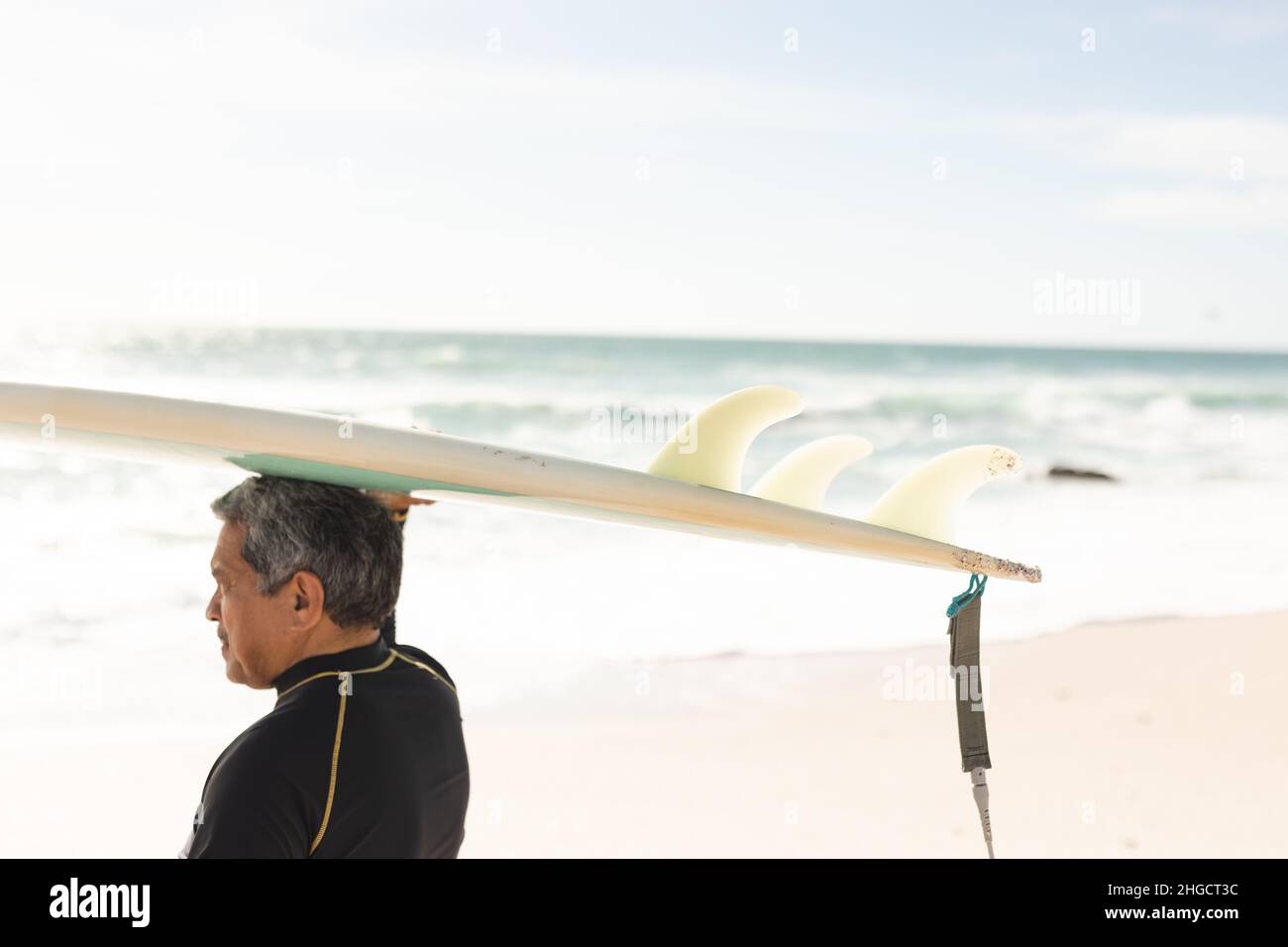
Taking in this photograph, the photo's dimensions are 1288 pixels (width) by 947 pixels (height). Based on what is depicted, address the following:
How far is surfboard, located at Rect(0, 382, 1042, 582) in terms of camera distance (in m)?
1.73

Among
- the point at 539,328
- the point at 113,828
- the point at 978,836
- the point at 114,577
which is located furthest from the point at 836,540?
the point at 539,328

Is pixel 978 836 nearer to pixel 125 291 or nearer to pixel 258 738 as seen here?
pixel 258 738

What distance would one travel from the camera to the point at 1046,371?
138ft

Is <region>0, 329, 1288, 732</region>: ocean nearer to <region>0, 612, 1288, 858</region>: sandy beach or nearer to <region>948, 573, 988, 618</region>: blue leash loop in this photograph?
<region>0, 612, 1288, 858</region>: sandy beach

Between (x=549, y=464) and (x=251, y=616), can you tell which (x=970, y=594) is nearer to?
(x=549, y=464)

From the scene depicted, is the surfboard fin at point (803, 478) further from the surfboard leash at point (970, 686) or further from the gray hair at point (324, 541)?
the gray hair at point (324, 541)

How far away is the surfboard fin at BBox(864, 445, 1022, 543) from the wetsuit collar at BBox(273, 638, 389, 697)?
0.92 meters

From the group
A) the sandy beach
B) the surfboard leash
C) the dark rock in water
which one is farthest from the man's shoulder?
the dark rock in water

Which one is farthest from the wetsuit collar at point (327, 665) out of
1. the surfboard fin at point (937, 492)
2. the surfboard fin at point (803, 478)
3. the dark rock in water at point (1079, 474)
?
the dark rock in water at point (1079, 474)

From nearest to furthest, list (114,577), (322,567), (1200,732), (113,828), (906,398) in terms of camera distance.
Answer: (322,567), (113,828), (1200,732), (114,577), (906,398)

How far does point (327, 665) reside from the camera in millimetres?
1804

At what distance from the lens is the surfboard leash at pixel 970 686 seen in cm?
217

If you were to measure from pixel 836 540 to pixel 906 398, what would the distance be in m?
30.0

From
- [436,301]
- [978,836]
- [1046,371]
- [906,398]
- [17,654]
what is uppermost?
[436,301]
